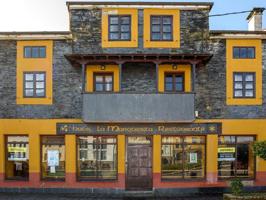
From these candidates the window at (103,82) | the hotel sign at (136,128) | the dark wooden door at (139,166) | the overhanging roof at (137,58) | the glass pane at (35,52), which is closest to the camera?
the overhanging roof at (137,58)

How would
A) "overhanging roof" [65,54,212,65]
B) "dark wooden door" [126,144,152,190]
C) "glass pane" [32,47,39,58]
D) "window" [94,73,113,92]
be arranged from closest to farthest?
"overhanging roof" [65,54,212,65]
"dark wooden door" [126,144,152,190]
"glass pane" [32,47,39,58]
"window" [94,73,113,92]

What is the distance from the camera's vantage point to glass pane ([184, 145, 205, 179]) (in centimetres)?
1883

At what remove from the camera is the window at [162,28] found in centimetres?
1884

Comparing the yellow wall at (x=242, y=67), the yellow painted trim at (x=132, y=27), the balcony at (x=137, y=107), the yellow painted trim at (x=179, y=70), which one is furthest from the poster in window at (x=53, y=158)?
the yellow wall at (x=242, y=67)

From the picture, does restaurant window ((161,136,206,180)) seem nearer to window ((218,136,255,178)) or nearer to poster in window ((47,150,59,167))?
window ((218,136,255,178))

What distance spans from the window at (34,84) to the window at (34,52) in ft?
3.04

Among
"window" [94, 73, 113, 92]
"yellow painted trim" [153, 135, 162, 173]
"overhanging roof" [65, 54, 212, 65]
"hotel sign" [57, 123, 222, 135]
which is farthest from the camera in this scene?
"window" [94, 73, 113, 92]

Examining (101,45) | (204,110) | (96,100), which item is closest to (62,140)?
(96,100)

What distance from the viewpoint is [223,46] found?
62.0 feet

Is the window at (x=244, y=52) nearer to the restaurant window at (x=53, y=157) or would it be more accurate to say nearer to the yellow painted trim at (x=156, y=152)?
the yellow painted trim at (x=156, y=152)

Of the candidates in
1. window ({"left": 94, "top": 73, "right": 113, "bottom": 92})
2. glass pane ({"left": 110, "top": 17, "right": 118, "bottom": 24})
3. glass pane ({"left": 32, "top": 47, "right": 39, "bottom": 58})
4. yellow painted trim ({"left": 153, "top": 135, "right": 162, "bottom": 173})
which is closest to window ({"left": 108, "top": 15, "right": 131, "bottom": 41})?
glass pane ({"left": 110, "top": 17, "right": 118, "bottom": 24})

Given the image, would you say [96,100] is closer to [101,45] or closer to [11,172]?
[101,45]

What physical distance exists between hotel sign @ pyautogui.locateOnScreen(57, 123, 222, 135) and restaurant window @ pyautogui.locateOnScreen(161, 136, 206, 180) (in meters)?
0.49

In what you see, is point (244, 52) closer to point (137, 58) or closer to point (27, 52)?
point (137, 58)
